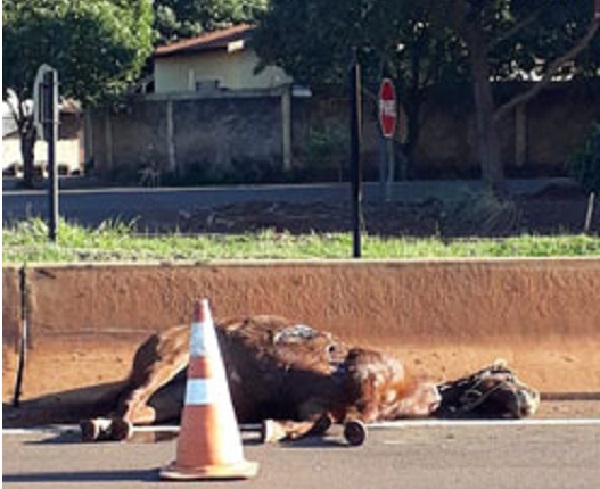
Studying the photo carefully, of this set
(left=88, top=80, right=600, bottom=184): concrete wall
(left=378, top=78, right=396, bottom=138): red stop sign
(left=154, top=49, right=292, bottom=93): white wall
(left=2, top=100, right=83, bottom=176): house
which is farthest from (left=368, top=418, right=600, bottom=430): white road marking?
(left=2, top=100, right=83, bottom=176): house

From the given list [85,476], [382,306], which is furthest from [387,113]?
[85,476]

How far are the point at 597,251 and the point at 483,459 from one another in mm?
9316

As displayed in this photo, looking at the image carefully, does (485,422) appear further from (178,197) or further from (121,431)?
(178,197)

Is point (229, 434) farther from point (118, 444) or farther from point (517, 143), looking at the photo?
point (517, 143)

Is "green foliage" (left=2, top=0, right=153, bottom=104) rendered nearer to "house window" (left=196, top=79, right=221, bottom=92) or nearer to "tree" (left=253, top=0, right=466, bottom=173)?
"house window" (left=196, top=79, right=221, bottom=92)

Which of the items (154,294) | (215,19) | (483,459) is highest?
(215,19)

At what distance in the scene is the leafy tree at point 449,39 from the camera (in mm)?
31312

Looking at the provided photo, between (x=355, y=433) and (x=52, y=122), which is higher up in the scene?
(x=52, y=122)

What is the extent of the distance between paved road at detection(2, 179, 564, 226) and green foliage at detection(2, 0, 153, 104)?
4.67m

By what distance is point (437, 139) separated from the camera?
41156mm

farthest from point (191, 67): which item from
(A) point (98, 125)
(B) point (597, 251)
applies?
(B) point (597, 251)

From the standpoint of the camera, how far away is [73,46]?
44.0 m

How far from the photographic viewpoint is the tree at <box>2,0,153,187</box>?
43.4m

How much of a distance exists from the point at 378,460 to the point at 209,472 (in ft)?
3.34
